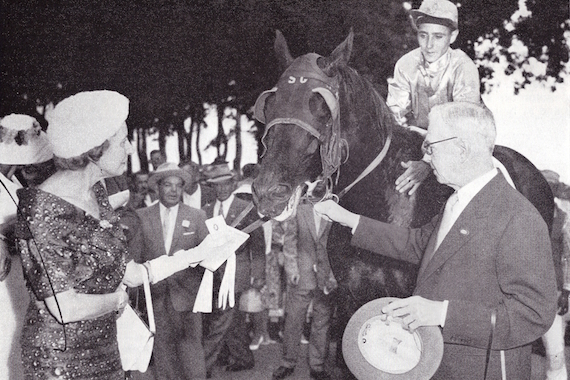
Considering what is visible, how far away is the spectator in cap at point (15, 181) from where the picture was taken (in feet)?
10.5

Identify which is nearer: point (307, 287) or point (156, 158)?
point (307, 287)

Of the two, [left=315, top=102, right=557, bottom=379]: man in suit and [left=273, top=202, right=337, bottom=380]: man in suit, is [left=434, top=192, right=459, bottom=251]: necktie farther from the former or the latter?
[left=273, top=202, right=337, bottom=380]: man in suit

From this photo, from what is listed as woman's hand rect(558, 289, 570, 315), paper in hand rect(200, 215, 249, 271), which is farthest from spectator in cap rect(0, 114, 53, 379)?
woman's hand rect(558, 289, 570, 315)

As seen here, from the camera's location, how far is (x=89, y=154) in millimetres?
2209

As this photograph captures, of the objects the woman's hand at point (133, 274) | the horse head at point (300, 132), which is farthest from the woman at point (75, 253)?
the horse head at point (300, 132)

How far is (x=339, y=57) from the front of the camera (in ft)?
9.94

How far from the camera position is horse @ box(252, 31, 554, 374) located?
2.95 metres

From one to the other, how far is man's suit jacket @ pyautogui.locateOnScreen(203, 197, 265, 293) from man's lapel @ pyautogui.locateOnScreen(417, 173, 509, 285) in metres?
1.34

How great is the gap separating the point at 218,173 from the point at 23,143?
3.55ft

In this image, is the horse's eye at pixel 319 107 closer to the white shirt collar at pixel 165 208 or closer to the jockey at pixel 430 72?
the jockey at pixel 430 72

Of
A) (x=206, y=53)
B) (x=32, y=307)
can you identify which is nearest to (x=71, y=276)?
(x=32, y=307)

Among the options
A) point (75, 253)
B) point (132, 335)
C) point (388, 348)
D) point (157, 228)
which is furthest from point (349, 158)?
point (75, 253)

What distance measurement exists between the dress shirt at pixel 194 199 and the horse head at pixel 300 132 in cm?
52

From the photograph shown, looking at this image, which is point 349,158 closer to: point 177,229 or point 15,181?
point 177,229
